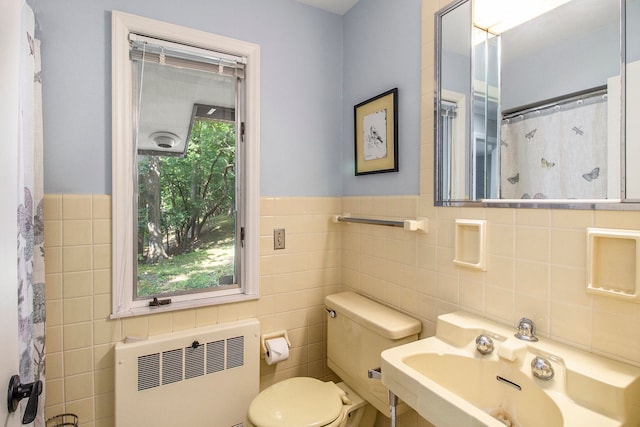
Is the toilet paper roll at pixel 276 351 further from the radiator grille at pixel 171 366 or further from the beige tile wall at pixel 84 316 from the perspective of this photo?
the radiator grille at pixel 171 366

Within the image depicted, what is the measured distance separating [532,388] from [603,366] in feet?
0.60

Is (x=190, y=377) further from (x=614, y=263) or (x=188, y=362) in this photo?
A: (x=614, y=263)

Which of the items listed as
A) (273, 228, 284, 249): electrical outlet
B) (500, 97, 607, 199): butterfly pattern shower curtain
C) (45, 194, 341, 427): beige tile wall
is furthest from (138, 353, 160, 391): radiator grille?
(500, 97, 607, 199): butterfly pattern shower curtain

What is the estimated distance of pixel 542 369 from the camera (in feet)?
2.89

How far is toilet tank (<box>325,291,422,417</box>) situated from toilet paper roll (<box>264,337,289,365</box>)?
0.24 m

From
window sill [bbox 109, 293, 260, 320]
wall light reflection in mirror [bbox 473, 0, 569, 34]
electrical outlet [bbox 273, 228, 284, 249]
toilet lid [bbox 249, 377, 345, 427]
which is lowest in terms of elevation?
toilet lid [bbox 249, 377, 345, 427]

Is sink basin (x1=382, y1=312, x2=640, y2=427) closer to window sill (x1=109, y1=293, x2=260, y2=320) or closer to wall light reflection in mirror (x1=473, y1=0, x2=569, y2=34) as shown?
window sill (x1=109, y1=293, x2=260, y2=320)

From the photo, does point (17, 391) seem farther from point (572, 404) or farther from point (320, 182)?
point (320, 182)

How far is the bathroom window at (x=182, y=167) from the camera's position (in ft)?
→ 4.66

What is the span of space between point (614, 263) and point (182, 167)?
1.69 m

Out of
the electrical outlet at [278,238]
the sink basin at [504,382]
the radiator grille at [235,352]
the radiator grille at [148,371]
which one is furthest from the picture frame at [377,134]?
the radiator grille at [148,371]

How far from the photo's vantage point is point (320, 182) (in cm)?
191

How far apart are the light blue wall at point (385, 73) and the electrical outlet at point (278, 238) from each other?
0.47m

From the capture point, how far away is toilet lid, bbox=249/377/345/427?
1272mm
